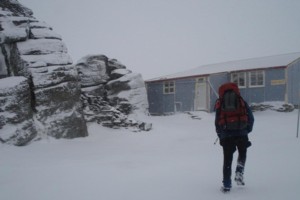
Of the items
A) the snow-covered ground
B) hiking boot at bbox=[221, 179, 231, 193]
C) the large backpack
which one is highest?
the large backpack

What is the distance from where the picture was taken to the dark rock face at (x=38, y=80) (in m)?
11.6

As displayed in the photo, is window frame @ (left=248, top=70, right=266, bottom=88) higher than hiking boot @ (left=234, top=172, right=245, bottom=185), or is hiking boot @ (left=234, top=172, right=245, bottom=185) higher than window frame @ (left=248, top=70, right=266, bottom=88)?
window frame @ (left=248, top=70, right=266, bottom=88)

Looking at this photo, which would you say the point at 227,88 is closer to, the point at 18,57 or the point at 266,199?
the point at 266,199

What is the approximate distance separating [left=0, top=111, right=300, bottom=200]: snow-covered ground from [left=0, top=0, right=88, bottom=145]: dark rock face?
36.4 inches

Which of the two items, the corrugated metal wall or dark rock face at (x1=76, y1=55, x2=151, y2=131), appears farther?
the corrugated metal wall

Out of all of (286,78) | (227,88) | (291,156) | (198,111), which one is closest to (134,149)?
(291,156)

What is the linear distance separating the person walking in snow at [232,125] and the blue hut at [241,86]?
55.2ft

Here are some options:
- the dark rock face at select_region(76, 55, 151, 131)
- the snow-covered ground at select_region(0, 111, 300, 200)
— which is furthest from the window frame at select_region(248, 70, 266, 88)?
the snow-covered ground at select_region(0, 111, 300, 200)

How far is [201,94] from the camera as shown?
2417 centimetres

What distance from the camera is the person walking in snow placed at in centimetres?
489

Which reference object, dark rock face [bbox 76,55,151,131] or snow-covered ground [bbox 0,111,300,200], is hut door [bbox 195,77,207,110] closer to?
dark rock face [bbox 76,55,151,131]

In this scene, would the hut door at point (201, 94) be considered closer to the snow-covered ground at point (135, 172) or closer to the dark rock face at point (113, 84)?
the dark rock face at point (113, 84)

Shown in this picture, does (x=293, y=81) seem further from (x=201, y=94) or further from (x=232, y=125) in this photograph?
(x=232, y=125)

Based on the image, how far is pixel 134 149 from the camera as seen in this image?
36.0ft
